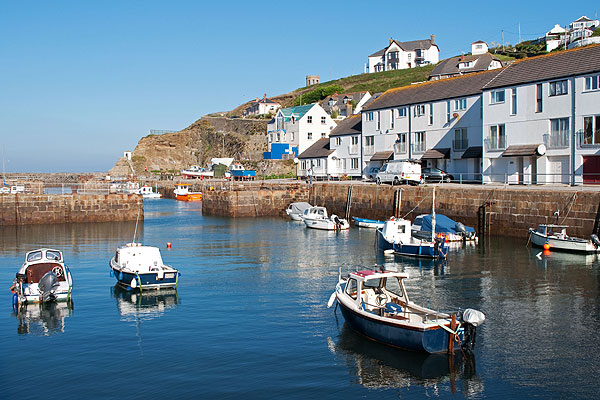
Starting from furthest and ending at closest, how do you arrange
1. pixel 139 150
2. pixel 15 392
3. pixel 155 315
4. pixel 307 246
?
pixel 139 150, pixel 307 246, pixel 155 315, pixel 15 392

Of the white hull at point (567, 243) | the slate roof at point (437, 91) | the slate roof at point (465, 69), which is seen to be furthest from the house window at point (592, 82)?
the slate roof at point (465, 69)

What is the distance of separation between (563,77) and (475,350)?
111 feet

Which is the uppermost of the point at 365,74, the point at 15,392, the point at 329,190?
the point at 365,74

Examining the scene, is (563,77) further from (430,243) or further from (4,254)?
(4,254)

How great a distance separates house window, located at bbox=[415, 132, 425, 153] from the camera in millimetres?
62281

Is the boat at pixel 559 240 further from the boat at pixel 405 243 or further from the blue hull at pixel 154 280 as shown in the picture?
the blue hull at pixel 154 280

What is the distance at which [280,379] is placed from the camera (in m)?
16.4

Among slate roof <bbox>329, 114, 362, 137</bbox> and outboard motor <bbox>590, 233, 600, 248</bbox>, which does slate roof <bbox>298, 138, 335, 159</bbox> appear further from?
outboard motor <bbox>590, 233, 600, 248</bbox>

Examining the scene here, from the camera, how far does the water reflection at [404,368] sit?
16078 mm

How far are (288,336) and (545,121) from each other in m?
34.8

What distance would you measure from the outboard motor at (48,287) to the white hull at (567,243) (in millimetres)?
28424

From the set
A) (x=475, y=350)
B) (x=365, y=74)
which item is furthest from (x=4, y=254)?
(x=365, y=74)

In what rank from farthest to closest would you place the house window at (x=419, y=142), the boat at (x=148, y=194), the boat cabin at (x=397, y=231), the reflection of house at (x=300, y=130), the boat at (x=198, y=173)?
the boat at (x=198, y=173)
the boat at (x=148, y=194)
the reflection of house at (x=300, y=130)
the house window at (x=419, y=142)
the boat cabin at (x=397, y=231)

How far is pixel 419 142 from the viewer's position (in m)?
63.0
